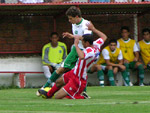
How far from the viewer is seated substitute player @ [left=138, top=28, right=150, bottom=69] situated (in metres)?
17.8

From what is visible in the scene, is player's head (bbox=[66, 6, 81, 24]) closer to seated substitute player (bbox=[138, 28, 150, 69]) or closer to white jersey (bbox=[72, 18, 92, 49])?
white jersey (bbox=[72, 18, 92, 49])

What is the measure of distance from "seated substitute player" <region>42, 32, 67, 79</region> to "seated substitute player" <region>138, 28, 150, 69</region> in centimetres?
275

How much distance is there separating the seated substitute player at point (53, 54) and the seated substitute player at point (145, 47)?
2.75m

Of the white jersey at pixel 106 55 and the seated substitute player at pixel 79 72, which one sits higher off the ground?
the seated substitute player at pixel 79 72

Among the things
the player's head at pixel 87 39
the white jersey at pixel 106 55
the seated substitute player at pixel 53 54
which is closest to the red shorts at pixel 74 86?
the player's head at pixel 87 39

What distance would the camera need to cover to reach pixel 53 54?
674 inches

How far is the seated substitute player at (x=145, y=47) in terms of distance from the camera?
1777 centimetres

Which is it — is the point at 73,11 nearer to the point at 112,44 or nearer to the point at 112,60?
the point at 112,44

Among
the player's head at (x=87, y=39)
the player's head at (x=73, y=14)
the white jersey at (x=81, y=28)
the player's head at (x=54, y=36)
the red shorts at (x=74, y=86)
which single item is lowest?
the red shorts at (x=74, y=86)

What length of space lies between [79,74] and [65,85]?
421mm

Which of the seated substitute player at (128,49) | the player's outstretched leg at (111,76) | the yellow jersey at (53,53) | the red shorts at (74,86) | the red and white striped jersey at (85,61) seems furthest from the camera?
the seated substitute player at (128,49)

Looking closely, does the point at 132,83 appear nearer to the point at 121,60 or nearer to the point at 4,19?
the point at 121,60

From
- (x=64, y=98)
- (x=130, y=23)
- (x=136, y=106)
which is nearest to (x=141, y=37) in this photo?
(x=130, y=23)

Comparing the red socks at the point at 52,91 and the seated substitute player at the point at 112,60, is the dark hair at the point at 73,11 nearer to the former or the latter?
the red socks at the point at 52,91
